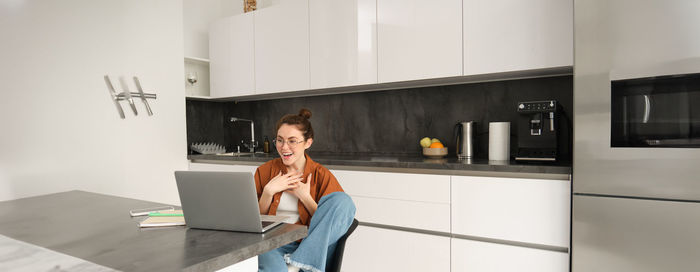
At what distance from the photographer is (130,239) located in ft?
3.60

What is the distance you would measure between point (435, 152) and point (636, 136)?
1.15 meters

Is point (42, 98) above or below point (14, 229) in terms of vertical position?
above

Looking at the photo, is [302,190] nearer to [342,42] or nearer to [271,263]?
[271,263]

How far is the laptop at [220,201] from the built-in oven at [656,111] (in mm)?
1569

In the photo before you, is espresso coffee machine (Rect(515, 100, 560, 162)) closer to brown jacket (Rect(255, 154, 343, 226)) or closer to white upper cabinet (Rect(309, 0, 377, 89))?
white upper cabinet (Rect(309, 0, 377, 89))

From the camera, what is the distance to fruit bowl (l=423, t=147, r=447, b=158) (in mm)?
2603

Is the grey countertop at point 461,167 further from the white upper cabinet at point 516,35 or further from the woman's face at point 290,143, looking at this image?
the woman's face at point 290,143

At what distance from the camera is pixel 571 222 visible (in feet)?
6.00

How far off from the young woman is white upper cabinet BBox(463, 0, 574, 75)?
3.72 ft

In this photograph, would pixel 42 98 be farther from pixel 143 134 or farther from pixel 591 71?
pixel 591 71

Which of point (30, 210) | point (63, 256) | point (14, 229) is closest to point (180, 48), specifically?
point (30, 210)

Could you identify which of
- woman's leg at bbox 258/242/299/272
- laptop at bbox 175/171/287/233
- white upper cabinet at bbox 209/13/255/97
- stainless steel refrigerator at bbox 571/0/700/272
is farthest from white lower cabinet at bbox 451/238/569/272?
white upper cabinet at bbox 209/13/255/97

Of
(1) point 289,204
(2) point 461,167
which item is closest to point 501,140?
(2) point 461,167

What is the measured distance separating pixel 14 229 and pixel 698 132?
101 inches
